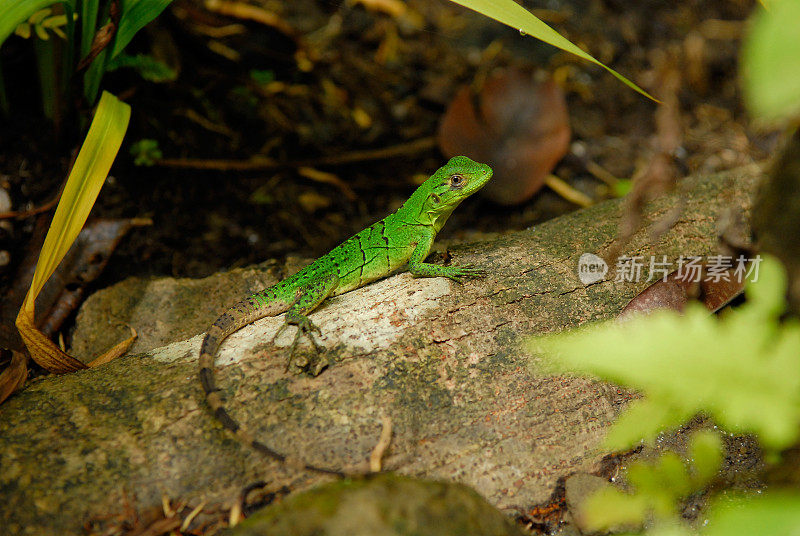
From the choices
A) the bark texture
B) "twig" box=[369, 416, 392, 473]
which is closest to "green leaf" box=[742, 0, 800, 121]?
the bark texture

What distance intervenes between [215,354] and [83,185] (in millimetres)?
1149

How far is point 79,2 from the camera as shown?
126 inches

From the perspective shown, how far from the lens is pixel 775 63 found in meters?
1.15

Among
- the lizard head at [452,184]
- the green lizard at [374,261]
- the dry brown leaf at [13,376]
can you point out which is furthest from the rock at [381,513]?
the lizard head at [452,184]

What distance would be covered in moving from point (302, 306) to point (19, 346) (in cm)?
160

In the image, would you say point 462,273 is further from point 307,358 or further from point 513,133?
point 513,133

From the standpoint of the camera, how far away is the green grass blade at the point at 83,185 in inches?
107

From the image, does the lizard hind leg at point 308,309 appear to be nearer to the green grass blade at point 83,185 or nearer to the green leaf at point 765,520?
the green grass blade at point 83,185

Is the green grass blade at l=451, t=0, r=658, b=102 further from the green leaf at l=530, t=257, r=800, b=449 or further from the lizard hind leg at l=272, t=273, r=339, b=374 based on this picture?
the lizard hind leg at l=272, t=273, r=339, b=374

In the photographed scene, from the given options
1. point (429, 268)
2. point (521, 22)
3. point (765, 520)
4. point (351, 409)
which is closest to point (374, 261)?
point (429, 268)

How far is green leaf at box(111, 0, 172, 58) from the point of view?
315cm

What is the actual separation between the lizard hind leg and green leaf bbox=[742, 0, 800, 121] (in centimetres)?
195

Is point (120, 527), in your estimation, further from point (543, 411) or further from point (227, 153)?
point (227, 153)

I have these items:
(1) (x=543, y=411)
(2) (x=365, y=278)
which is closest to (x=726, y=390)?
(1) (x=543, y=411)
